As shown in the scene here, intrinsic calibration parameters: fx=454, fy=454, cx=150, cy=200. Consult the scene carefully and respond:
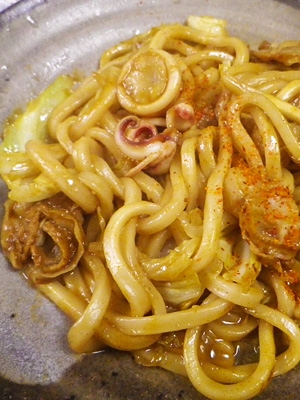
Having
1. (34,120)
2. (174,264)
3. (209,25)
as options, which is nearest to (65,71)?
(34,120)

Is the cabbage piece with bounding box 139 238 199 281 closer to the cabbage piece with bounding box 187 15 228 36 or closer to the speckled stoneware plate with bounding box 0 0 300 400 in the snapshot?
the speckled stoneware plate with bounding box 0 0 300 400

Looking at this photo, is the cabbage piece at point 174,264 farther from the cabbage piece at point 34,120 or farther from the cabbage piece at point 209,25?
the cabbage piece at point 209,25

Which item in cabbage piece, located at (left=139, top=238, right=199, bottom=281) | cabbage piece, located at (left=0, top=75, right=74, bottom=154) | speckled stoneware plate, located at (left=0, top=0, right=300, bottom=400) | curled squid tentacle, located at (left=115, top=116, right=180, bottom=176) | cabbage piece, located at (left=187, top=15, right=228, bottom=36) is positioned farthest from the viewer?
cabbage piece, located at (left=187, top=15, right=228, bottom=36)

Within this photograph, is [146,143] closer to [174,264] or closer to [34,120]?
[174,264]

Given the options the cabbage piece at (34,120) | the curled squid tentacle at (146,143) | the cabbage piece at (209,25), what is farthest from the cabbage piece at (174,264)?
the cabbage piece at (209,25)

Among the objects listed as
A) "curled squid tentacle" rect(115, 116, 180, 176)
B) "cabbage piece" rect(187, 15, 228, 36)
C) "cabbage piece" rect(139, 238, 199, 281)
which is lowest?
"cabbage piece" rect(139, 238, 199, 281)

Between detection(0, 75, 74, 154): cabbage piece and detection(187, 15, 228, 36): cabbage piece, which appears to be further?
detection(187, 15, 228, 36): cabbage piece

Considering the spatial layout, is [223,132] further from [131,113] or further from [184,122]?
[131,113]

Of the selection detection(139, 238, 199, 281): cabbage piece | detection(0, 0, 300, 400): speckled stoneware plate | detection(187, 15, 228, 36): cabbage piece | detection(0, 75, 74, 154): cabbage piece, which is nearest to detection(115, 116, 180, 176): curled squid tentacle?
detection(139, 238, 199, 281): cabbage piece
